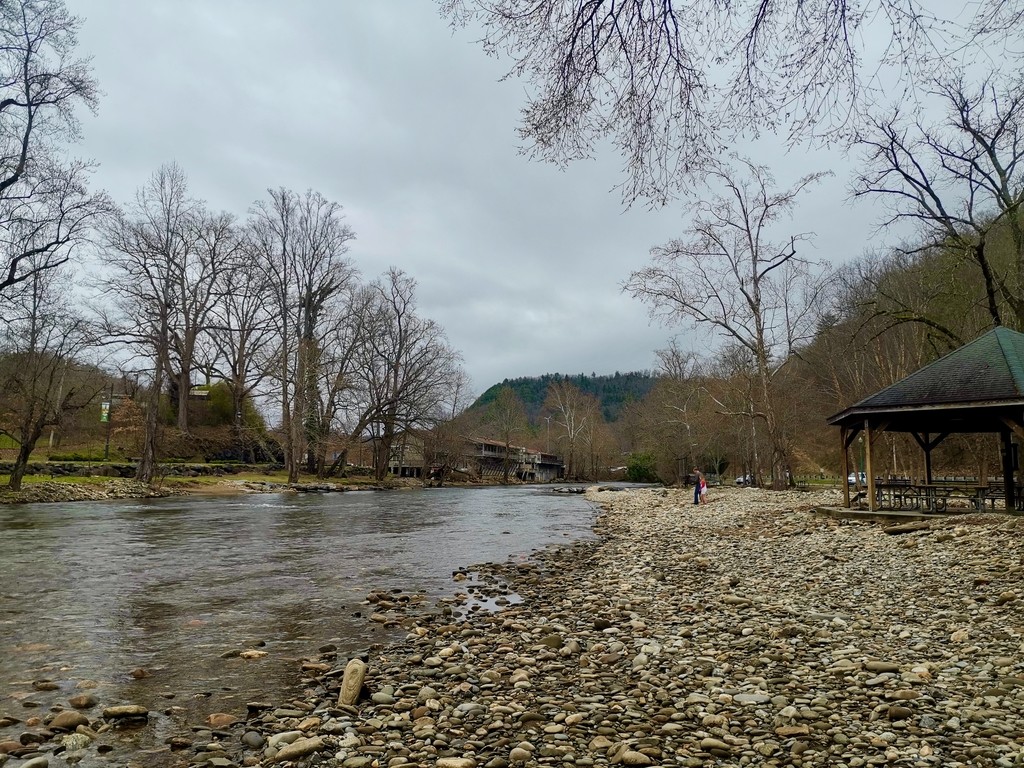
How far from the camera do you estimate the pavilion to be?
39.9ft

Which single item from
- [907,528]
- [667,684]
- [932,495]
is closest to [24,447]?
[667,684]

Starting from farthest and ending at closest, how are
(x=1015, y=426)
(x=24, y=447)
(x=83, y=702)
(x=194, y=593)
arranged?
(x=24, y=447), (x=1015, y=426), (x=194, y=593), (x=83, y=702)

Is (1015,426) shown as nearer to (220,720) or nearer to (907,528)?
(907,528)

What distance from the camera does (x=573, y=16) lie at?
434 cm

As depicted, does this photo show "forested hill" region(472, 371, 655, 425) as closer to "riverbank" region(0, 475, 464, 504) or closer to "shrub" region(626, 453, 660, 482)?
"shrub" region(626, 453, 660, 482)

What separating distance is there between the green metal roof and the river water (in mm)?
8475

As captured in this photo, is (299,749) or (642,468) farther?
(642,468)

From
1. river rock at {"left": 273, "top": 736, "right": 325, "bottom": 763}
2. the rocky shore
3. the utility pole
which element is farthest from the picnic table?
the utility pole

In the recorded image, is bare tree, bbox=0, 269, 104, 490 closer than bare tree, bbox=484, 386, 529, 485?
Yes

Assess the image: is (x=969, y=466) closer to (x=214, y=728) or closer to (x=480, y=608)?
(x=480, y=608)

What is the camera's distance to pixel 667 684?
15.6 ft

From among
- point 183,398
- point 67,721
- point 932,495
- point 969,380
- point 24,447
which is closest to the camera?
point 67,721

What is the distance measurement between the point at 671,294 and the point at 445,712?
26.3 m

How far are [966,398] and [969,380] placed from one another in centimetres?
79
